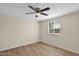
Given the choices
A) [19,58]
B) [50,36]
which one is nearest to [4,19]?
[50,36]

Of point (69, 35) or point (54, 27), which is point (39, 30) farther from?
point (69, 35)

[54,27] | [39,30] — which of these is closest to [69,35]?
[54,27]

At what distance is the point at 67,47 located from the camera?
3.48m

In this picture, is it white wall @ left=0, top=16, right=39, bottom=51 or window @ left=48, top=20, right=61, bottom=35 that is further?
window @ left=48, top=20, right=61, bottom=35

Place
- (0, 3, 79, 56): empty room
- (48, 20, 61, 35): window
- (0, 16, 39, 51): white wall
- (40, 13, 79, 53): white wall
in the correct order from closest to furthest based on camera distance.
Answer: (0, 3, 79, 56): empty room < (40, 13, 79, 53): white wall < (0, 16, 39, 51): white wall < (48, 20, 61, 35): window

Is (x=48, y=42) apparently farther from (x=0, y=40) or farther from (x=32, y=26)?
(x=0, y=40)

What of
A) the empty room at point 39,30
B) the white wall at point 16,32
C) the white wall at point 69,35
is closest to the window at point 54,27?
the empty room at point 39,30

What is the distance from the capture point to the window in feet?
13.3

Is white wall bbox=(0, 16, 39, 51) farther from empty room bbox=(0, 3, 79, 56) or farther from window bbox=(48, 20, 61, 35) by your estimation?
window bbox=(48, 20, 61, 35)

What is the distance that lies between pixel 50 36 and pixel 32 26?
108cm

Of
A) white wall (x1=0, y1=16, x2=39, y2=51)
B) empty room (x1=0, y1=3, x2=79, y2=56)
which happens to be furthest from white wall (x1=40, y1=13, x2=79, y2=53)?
white wall (x1=0, y1=16, x2=39, y2=51)

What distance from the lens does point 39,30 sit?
545 cm

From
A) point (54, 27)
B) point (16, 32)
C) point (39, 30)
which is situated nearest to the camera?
point (16, 32)

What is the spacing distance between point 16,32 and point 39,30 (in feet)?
5.32
